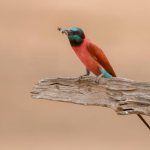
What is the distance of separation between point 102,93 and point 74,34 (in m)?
0.18

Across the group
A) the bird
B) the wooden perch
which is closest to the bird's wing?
the bird

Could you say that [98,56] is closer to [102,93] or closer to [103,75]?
[103,75]

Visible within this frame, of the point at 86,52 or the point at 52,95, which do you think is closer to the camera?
the point at 52,95

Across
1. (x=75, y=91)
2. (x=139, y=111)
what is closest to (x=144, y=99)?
(x=139, y=111)

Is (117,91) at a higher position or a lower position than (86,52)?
lower

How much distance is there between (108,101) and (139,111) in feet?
0.27

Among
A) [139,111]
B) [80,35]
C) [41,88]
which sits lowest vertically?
[139,111]

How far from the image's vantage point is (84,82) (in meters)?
1.36

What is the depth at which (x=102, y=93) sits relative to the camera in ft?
4.30

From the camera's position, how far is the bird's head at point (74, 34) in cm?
139

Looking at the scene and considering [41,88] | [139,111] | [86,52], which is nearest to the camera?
[139,111]

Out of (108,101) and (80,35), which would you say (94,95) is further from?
(80,35)

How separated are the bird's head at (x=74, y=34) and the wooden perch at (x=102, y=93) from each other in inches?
4.1

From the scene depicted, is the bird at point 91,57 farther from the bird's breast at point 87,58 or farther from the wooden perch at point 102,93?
the wooden perch at point 102,93
